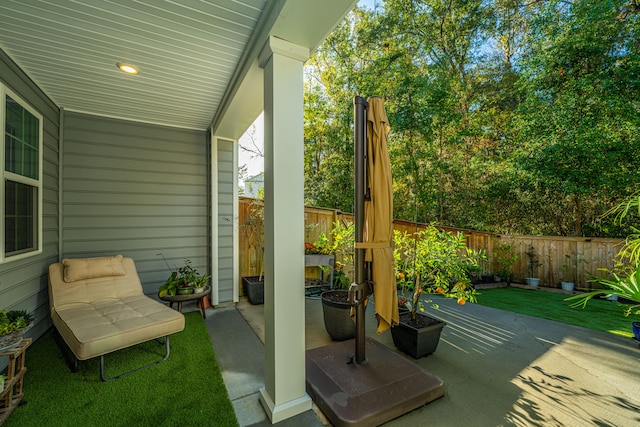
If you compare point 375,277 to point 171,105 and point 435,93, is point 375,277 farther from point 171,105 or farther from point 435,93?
point 435,93

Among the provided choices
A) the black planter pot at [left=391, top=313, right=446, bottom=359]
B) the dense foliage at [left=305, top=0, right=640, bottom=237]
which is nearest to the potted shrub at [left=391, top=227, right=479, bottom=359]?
the black planter pot at [left=391, top=313, right=446, bottom=359]

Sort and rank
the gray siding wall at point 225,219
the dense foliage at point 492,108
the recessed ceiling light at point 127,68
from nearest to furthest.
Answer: the recessed ceiling light at point 127,68 → the gray siding wall at point 225,219 → the dense foliage at point 492,108

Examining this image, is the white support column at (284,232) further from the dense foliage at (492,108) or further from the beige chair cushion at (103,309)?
the dense foliage at (492,108)

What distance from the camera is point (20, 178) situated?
251cm

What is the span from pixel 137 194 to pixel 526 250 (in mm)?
7811

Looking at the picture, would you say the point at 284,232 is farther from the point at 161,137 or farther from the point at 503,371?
the point at 161,137

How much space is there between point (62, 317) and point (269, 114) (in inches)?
105

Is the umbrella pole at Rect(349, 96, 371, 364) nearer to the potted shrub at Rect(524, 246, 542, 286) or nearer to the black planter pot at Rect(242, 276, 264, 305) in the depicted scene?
the black planter pot at Rect(242, 276, 264, 305)

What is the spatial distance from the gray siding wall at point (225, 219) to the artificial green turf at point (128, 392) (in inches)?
56.6

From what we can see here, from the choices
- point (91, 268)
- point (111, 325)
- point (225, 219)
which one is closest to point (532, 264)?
point (225, 219)

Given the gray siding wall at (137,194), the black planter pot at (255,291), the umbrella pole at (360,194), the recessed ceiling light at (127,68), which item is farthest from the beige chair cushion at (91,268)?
the umbrella pole at (360,194)

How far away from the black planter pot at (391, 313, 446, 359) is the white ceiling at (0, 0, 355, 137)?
254cm

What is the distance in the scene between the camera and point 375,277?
1.99 m

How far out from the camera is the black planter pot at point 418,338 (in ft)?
8.19
